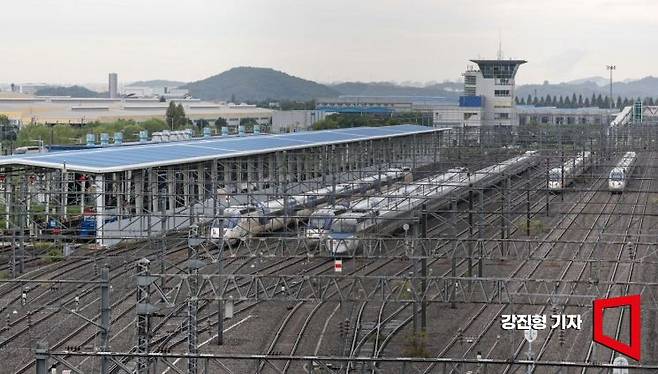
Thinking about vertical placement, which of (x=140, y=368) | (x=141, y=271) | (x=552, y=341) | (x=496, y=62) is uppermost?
(x=496, y=62)

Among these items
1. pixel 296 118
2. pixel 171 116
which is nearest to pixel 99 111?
pixel 171 116

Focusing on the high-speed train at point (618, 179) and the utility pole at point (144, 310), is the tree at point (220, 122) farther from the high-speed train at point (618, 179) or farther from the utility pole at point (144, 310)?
the utility pole at point (144, 310)

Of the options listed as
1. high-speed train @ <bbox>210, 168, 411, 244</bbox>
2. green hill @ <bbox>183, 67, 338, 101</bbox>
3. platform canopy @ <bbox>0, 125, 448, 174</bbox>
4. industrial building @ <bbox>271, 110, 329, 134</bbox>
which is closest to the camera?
high-speed train @ <bbox>210, 168, 411, 244</bbox>

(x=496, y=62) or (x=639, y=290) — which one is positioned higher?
(x=496, y=62)

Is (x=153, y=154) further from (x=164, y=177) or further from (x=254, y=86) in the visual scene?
(x=254, y=86)

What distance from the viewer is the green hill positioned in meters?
141

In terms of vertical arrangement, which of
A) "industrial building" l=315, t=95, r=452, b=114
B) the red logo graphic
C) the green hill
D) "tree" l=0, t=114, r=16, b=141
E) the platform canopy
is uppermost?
the green hill

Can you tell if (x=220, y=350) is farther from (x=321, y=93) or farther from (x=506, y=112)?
(x=321, y=93)

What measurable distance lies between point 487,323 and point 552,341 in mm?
Result: 1140

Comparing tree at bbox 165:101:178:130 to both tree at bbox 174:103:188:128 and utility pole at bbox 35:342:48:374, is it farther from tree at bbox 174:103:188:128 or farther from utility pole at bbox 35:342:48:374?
utility pole at bbox 35:342:48:374

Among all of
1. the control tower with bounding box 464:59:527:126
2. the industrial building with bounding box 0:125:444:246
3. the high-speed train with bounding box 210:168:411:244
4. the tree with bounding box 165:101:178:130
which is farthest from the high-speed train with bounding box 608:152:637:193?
the tree with bounding box 165:101:178:130

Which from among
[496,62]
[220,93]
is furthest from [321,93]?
[496,62]

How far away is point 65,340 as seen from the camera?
12.1 metres

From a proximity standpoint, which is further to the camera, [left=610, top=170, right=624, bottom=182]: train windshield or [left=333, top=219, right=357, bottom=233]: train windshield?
[left=610, top=170, right=624, bottom=182]: train windshield
